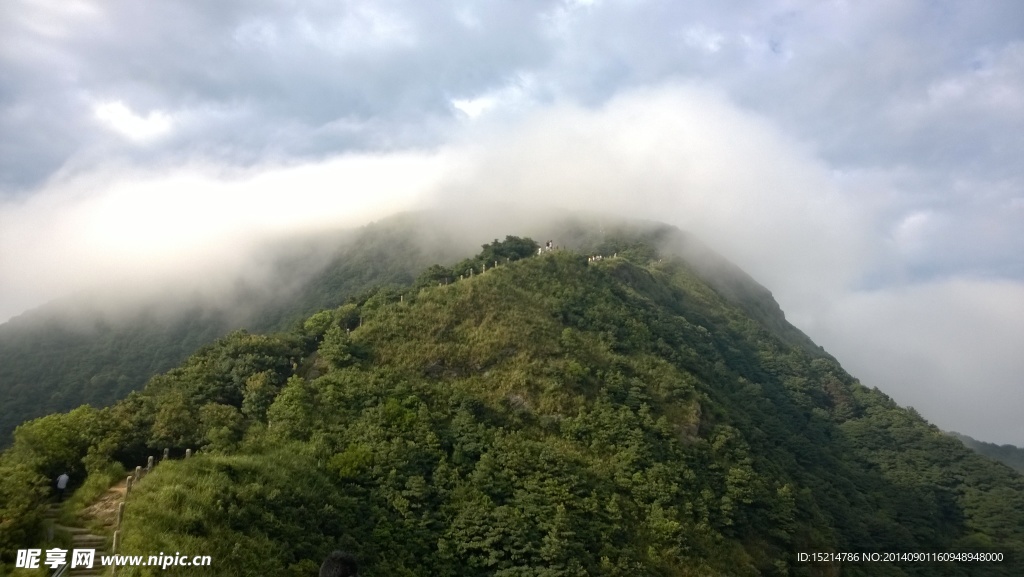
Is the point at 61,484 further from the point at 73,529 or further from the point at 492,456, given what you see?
the point at 492,456

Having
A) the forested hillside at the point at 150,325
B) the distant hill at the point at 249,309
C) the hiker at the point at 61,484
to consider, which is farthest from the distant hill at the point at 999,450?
the hiker at the point at 61,484

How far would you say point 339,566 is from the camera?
7.16m

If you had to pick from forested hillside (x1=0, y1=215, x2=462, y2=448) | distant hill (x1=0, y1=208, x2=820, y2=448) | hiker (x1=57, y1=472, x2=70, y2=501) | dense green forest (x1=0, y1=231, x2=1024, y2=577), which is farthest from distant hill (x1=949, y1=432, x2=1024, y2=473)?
hiker (x1=57, y1=472, x2=70, y2=501)

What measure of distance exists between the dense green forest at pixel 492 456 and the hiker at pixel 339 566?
1392cm

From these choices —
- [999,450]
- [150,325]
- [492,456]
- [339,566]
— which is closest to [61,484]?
[492,456]

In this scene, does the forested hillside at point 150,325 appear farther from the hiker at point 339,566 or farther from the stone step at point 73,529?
the hiker at point 339,566

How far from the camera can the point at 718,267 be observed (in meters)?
99.6

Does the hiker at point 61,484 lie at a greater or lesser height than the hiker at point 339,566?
lesser

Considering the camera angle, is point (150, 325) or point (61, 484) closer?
point (61, 484)

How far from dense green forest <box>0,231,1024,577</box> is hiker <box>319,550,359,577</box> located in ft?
45.7

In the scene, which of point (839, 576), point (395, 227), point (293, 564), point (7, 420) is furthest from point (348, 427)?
point (395, 227)

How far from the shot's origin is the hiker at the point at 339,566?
7064 mm

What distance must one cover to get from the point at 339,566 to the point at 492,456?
2540 centimetres

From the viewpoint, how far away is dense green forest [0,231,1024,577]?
2331 cm
